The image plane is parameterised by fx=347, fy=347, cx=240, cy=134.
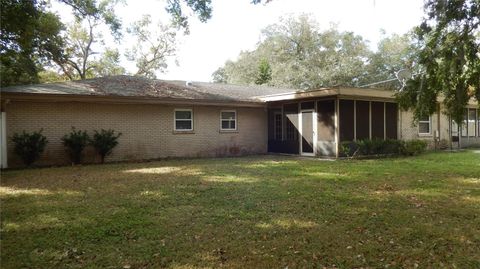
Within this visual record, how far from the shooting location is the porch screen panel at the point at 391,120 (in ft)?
50.6

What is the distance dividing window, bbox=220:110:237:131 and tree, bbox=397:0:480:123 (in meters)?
8.54

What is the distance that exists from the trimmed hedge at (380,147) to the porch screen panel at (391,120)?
83 centimetres

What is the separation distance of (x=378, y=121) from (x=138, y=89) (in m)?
10.4

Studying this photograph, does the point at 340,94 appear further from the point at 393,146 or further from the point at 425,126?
the point at 425,126

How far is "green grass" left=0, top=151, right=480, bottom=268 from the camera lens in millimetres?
3889

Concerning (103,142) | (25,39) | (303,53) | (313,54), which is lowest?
(103,142)

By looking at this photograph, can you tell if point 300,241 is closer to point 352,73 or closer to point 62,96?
point 62,96

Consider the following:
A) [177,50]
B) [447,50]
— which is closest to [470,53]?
[447,50]

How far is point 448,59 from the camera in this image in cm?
839

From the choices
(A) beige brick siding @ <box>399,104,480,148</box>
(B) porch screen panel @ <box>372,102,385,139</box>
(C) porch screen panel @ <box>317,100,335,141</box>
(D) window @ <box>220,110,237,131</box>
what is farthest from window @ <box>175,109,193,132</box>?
(A) beige brick siding @ <box>399,104,480,148</box>

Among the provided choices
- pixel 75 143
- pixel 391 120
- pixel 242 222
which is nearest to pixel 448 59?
pixel 242 222

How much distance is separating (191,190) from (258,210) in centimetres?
201

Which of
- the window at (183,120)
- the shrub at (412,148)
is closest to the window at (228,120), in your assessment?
the window at (183,120)

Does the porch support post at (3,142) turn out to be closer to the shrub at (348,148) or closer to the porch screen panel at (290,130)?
the porch screen panel at (290,130)
